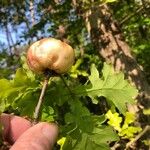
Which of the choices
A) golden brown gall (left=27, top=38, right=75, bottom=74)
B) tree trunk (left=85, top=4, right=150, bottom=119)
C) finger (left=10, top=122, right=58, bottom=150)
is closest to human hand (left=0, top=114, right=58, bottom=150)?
finger (left=10, top=122, right=58, bottom=150)

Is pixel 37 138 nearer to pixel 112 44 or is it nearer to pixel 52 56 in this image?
pixel 52 56

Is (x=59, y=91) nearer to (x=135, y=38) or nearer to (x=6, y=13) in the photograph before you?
(x=6, y=13)

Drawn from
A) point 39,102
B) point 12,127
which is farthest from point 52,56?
point 12,127

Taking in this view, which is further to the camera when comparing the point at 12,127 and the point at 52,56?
the point at 12,127

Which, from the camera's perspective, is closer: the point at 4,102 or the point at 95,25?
the point at 4,102

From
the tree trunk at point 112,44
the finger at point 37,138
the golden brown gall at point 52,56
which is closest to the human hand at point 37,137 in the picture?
the finger at point 37,138

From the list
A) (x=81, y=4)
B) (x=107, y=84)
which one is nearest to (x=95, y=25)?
(x=81, y=4)
